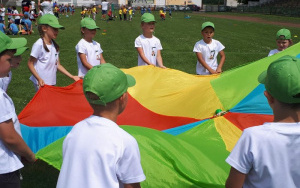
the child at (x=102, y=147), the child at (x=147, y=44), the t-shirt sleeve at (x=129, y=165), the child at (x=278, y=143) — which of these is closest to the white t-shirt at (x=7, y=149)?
the child at (x=102, y=147)

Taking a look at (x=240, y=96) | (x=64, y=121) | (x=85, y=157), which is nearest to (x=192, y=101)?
(x=240, y=96)

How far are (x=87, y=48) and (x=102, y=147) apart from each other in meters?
3.32

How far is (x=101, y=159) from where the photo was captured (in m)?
1.66

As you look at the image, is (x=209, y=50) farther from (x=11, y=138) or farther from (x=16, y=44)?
(x=11, y=138)

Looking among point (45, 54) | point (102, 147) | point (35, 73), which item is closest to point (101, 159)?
point (102, 147)

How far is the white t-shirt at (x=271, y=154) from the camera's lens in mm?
1731

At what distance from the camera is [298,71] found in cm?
174

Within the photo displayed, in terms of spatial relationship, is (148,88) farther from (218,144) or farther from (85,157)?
(85,157)

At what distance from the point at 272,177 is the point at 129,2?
5588 centimetres

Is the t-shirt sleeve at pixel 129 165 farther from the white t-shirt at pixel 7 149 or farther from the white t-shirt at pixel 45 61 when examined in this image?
the white t-shirt at pixel 45 61

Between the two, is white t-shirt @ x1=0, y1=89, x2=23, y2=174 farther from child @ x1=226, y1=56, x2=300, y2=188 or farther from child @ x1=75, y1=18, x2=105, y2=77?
child @ x1=75, y1=18, x2=105, y2=77

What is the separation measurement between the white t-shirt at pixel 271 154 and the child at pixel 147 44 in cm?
353

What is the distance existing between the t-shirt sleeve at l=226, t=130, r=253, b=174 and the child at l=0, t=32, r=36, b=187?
4.17 feet

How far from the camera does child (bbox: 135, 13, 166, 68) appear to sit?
5219 millimetres
